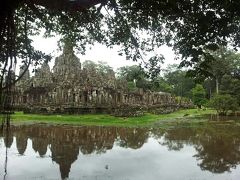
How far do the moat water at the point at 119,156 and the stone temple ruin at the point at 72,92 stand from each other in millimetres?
15893

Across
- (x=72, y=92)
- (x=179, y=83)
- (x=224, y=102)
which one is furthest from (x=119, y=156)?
(x=179, y=83)

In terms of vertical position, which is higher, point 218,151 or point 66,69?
point 66,69

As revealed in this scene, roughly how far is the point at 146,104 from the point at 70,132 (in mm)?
30418

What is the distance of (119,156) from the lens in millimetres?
17812

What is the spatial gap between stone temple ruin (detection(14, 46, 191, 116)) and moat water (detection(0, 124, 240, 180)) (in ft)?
52.1

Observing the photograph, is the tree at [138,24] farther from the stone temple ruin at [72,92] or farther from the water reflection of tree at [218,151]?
the stone temple ruin at [72,92]

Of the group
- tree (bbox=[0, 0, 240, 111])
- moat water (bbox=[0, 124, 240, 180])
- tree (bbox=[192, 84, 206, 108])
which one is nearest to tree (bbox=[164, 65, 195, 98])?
tree (bbox=[192, 84, 206, 108])

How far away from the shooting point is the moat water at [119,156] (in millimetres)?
13719

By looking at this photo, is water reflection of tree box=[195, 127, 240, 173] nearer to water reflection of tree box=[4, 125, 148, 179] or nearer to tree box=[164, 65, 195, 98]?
water reflection of tree box=[4, 125, 148, 179]

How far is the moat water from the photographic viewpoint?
13.7m

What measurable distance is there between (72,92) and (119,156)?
2713 centimetres

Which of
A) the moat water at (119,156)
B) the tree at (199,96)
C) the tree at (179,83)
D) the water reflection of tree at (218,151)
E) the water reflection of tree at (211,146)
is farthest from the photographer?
the tree at (179,83)

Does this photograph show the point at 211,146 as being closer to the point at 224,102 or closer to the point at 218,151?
the point at 218,151

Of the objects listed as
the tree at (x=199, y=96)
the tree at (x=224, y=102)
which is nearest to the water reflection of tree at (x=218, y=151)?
the tree at (x=224, y=102)
